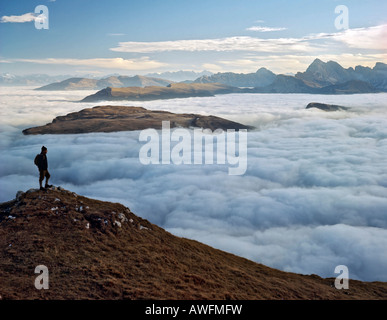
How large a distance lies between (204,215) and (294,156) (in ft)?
287

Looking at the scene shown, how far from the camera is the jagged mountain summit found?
1711cm

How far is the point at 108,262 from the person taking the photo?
2020 cm

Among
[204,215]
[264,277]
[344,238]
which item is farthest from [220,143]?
[264,277]

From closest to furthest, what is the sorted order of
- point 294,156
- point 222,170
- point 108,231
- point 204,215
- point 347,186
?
point 108,231
point 204,215
point 347,186
point 222,170
point 294,156

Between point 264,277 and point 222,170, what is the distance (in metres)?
106

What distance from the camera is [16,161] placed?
525 feet

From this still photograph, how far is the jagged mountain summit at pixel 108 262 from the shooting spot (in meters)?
17.1

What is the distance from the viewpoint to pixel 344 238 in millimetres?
71312
